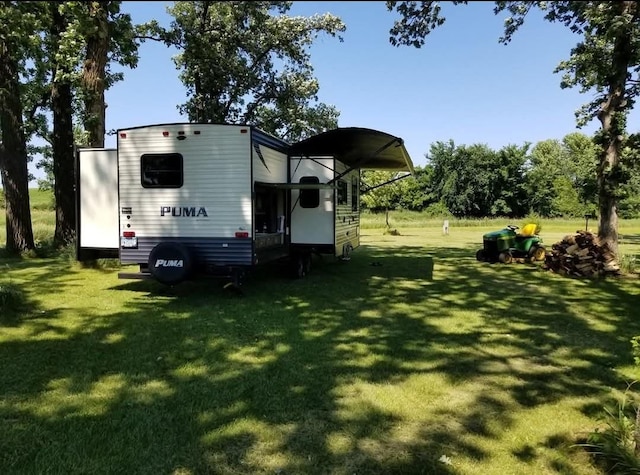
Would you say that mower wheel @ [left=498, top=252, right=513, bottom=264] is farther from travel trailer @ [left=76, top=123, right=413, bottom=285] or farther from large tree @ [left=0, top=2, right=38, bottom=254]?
large tree @ [left=0, top=2, right=38, bottom=254]

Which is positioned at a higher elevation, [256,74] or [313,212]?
[256,74]

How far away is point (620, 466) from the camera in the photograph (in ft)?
10.5

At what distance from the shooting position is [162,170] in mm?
8445

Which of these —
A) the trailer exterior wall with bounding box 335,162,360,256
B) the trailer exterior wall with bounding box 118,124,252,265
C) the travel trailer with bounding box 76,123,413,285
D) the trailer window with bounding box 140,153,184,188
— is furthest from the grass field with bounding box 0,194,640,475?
the trailer exterior wall with bounding box 335,162,360,256

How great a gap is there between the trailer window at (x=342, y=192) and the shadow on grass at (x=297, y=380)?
3344 millimetres

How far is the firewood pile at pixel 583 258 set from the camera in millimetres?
11344

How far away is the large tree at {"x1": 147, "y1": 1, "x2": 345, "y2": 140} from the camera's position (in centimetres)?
2020

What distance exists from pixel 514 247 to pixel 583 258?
2.94 metres

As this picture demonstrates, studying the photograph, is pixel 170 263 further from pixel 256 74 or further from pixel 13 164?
pixel 256 74

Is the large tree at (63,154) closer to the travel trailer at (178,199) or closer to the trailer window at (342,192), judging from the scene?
the travel trailer at (178,199)

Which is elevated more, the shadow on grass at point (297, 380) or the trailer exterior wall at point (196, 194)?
the trailer exterior wall at point (196, 194)

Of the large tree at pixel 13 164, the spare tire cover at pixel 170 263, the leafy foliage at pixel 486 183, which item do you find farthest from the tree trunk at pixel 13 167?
the leafy foliage at pixel 486 183

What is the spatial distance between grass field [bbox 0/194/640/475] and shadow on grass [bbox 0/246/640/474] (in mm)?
19

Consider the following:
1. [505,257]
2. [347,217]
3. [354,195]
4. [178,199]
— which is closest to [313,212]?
[347,217]
